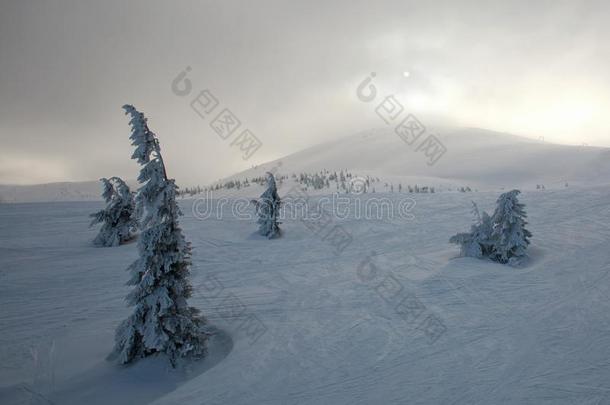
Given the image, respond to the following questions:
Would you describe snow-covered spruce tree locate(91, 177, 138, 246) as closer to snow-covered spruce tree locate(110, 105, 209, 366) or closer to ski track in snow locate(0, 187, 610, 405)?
ski track in snow locate(0, 187, 610, 405)

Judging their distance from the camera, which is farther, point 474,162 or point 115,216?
point 474,162

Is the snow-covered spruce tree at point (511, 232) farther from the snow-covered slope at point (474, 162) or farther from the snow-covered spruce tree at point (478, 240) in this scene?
the snow-covered slope at point (474, 162)

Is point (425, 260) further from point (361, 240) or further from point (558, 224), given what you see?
point (558, 224)

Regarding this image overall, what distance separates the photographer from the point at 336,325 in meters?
8.61

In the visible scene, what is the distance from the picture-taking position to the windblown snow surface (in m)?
6.27

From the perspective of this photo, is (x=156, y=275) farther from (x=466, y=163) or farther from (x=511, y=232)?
(x=466, y=163)

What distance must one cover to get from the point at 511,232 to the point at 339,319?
714 centimetres

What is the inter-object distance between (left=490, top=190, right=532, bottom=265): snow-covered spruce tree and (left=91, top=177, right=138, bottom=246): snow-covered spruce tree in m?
15.0

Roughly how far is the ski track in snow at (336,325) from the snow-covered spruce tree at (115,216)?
2.67ft

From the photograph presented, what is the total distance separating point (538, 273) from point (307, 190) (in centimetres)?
1780

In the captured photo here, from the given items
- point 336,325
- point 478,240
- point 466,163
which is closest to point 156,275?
point 336,325

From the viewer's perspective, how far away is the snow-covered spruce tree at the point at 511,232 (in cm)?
1183

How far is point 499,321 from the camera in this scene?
8.20 m

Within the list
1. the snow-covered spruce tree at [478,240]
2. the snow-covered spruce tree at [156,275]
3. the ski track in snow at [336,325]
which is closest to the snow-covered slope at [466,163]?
the ski track in snow at [336,325]
